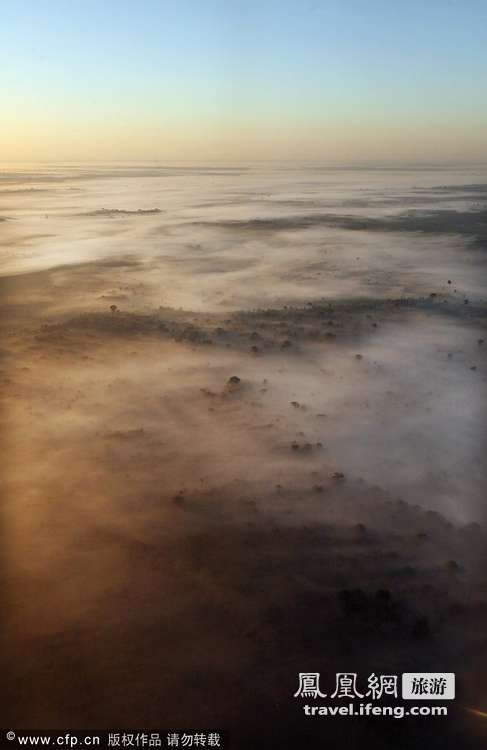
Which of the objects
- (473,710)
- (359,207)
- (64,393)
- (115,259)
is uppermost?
(359,207)

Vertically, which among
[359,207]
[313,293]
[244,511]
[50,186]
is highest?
[50,186]

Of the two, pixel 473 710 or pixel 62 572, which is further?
pixel 62 572

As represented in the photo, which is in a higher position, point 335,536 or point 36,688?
point 335,536

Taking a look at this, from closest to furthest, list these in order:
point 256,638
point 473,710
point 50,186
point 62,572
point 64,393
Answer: point 473,710 < point 256,638 < point 62,572 < point 64,393 < point 50,186

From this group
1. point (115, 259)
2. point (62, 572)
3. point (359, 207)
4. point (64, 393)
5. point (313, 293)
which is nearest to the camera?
point (62, 572)

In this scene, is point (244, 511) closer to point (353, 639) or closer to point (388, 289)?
point (353, 639)

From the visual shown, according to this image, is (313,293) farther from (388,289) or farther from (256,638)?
(256,638)

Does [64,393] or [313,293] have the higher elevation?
[313,293]

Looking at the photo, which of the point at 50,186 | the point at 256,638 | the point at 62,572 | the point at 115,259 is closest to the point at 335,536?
the point at 256,638

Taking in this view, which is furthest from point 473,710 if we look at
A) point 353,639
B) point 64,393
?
point 64,393
